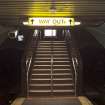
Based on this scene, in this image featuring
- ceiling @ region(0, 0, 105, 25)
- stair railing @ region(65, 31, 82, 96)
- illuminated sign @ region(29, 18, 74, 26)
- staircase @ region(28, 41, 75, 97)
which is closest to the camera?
ceiling @ region(0, 0, 105, 25)

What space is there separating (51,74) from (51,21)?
150 inches

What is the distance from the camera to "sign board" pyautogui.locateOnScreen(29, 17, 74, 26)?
42.2ft

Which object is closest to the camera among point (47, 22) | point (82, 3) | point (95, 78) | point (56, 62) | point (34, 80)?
point (82, 3)

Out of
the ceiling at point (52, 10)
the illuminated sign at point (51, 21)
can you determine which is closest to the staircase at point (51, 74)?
the ceiling at point (52, 10)

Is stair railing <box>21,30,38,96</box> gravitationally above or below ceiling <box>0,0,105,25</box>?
below

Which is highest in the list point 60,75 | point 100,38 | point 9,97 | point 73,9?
point 73,9

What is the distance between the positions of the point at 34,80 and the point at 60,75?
1.22 m

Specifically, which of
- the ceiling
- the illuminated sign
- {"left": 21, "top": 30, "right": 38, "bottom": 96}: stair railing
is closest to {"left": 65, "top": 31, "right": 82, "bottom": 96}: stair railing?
{"left": 21, "top": 30, "right": 38, "bottom": 96}: stair railing

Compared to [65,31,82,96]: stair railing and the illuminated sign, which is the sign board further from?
[65,31,82,96]: stair railing

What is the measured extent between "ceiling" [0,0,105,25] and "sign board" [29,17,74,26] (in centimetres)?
25

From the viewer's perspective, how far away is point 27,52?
701 inches

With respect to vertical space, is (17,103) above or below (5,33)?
below

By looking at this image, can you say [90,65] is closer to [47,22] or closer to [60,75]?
[60,75]

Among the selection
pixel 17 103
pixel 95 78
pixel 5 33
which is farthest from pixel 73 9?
pixel 5 33
